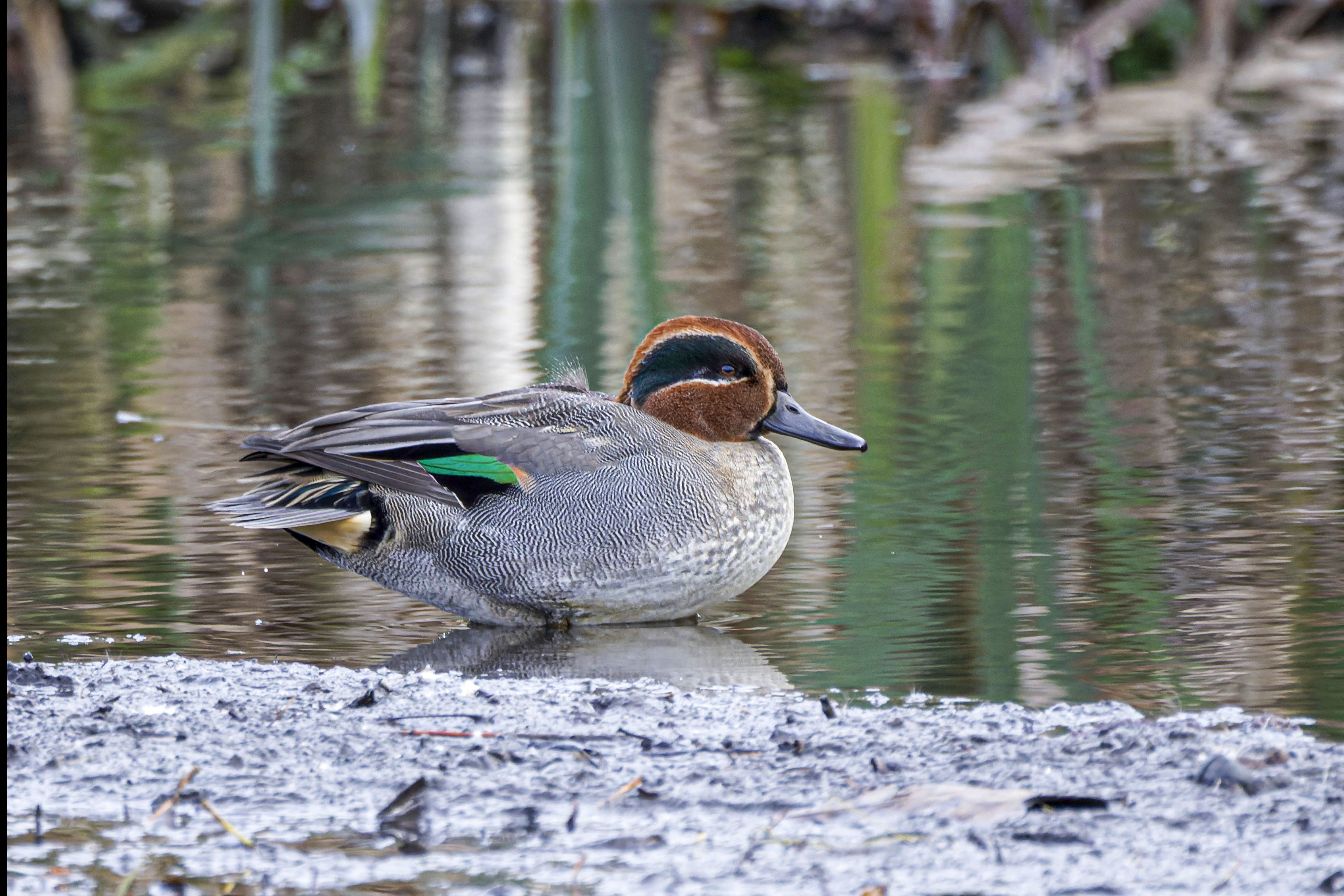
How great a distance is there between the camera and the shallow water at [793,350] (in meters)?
4.57

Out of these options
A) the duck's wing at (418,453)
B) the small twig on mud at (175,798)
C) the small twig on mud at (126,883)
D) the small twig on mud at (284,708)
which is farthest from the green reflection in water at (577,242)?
the small twig on mud at (126,883)

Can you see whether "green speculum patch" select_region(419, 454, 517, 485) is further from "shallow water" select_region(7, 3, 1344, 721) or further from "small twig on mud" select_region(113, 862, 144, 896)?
"small twig on mud" select_region(113, 862, 144, 896)

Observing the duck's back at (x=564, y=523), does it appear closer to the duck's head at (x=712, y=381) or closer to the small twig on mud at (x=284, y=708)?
the duck's head at (x=712, y=381)

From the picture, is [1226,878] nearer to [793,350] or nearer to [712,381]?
[712,381]

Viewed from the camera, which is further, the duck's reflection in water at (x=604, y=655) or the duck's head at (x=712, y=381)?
the duck's head at (x=712, y=381)

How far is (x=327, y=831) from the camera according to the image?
311 cm

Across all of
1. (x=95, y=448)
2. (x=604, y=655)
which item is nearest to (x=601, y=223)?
(x=95, y=448)

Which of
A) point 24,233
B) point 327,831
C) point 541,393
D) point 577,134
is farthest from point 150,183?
point 327,831

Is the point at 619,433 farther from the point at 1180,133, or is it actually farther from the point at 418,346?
the point at 1180,133

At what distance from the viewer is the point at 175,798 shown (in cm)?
320

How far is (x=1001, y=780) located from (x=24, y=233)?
30.3 ft

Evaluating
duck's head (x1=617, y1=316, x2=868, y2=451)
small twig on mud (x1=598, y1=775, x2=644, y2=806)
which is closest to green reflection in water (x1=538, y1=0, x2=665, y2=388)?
duck's head (x1=617, y1=316, x2=868, y2=451)

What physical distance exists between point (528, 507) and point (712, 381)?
637 mm

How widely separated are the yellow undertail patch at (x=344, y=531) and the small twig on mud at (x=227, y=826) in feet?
5.12
